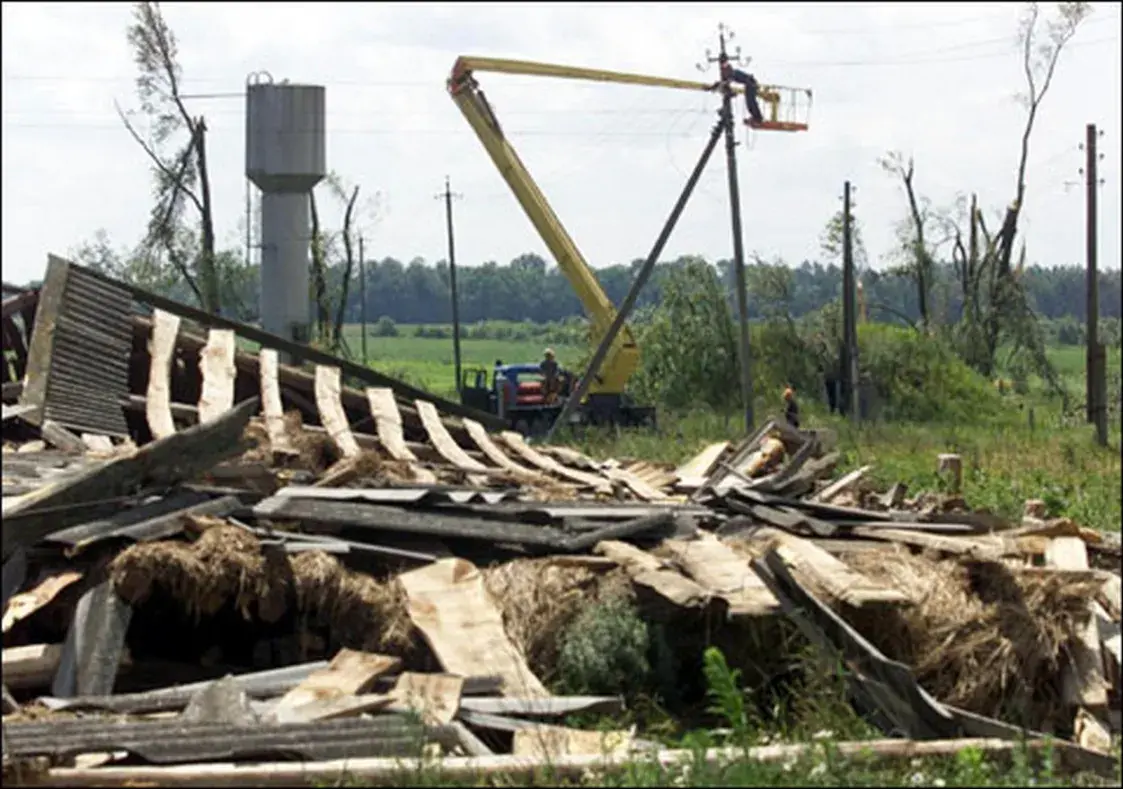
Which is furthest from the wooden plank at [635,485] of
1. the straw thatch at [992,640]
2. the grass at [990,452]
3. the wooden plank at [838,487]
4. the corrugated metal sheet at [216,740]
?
the corrugated metal sheet at [216,740]

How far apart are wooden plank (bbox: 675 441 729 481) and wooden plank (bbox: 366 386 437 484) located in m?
2.42

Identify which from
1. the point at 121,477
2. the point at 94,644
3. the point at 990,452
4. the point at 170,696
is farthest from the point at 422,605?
the point at 990,452

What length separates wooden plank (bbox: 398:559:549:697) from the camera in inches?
384

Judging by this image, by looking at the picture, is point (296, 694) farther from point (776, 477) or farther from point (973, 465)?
point (973, 465)

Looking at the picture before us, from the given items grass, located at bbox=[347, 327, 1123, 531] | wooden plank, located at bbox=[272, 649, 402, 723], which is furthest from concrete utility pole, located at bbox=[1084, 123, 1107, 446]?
wooden plank, located at bbox=[272, 649, 402, 723]

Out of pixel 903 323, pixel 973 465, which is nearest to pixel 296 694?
pixel 973 465

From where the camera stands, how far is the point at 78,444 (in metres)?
13.1

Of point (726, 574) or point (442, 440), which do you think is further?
point (442, 440)

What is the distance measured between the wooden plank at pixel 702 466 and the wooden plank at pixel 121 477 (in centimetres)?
567

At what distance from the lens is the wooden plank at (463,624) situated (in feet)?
32.0

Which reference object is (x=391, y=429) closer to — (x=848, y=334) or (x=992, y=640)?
(x=992, y=640)

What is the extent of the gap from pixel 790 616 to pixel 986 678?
1091 millimetres

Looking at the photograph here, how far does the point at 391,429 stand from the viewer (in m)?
15.9

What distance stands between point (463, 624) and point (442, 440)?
20.2 feet
